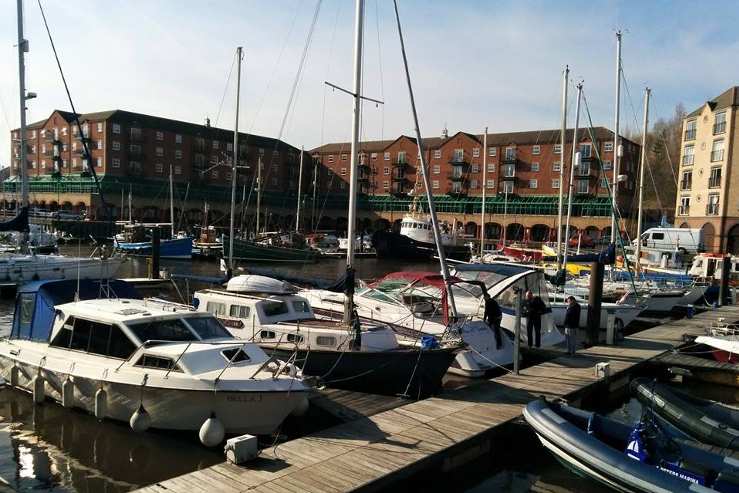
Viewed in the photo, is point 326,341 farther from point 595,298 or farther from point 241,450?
point 595,298

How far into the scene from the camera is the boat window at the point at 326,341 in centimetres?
1383

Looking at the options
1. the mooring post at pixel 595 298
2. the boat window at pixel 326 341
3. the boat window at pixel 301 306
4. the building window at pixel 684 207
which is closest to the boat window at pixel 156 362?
the boat window at pixel 326 341

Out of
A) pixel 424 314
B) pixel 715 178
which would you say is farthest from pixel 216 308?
pixel 715 178

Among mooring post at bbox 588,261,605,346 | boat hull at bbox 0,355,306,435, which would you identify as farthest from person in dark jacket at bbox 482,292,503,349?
boat hull at bbox 0,355,306,435

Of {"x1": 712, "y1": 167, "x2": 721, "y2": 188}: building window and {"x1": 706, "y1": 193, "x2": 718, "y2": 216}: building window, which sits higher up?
{"x1": 712, "y1": 167, "x2": 721, "y2": 188}: building window

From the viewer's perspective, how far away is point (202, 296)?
54.1ft

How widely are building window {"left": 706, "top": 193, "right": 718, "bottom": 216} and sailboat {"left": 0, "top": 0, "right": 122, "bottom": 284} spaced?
56270 millimetres

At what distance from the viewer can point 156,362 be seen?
36.4 feet

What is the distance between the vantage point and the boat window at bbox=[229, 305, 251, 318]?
50.1 feet

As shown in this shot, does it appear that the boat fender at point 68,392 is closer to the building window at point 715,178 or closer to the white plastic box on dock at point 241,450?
the white plastic box on dock at point 241,450

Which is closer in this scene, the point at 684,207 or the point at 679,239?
the point at 679,239

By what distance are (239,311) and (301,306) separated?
1.73 meters

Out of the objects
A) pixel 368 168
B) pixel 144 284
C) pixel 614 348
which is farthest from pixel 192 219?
pixel 614 348

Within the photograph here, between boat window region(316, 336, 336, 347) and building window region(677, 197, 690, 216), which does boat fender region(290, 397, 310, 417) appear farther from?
building window region(677, 197, 690, 216)
